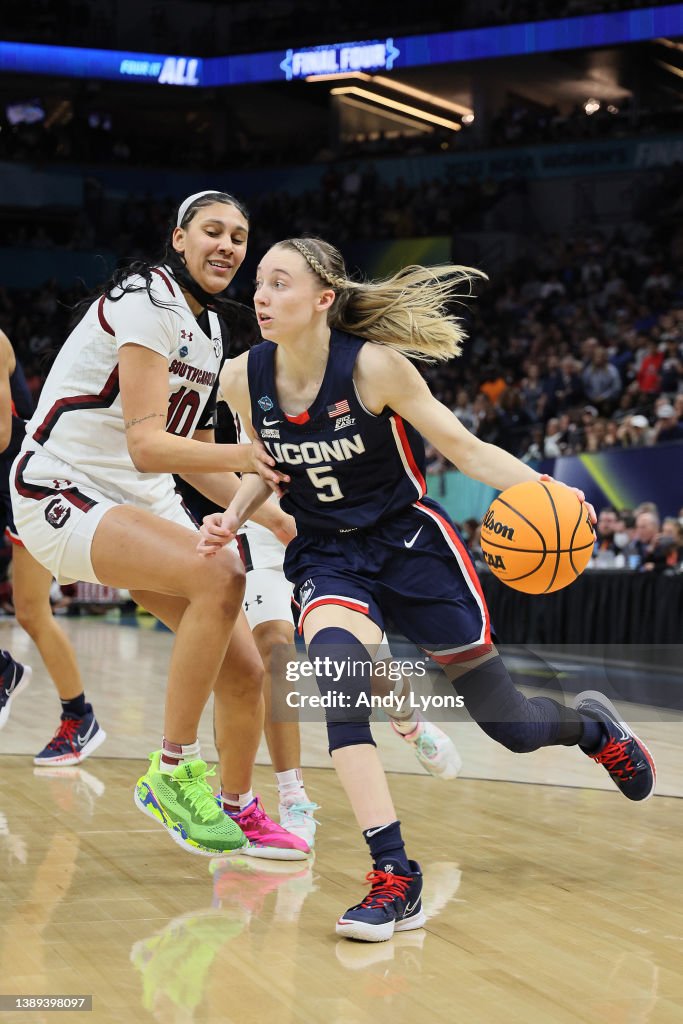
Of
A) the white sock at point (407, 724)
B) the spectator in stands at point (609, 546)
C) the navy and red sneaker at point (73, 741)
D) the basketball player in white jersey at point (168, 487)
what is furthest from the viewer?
the spectator in stands at point (609, 546)

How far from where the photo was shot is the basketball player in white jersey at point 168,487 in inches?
150

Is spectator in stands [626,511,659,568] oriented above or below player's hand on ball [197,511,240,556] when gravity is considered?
below

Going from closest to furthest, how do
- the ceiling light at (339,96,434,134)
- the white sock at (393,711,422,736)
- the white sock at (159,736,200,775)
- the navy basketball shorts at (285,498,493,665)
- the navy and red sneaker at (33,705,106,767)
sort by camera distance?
the navy basketball shorts at (285,498,493,665)
the white sock at (159,736,200,775)
the white sock at (393,711,422,736)
the navy and red sneaker at (33,705,106,767)
the ceiling light at (339,96,434,134)

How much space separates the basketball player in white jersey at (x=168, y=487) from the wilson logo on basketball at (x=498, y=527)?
2.23ft

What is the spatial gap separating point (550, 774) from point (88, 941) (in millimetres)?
3069

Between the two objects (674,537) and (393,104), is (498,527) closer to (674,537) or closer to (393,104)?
(674,537)

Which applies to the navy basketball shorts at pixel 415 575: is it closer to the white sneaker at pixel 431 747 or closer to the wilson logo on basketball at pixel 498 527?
the wilson logo on basketball at pixel 498 527

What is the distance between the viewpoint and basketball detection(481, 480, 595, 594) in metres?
3.59

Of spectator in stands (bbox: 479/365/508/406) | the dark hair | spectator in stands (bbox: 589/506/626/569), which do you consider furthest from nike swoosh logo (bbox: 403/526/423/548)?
spectator in stands (bbox: 479/365/508/406)

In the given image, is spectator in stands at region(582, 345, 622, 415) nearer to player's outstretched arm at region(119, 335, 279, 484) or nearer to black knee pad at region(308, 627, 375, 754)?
player's outstretched arm at region(119, 335, 279, 484)

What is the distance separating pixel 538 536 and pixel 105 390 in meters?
1.50

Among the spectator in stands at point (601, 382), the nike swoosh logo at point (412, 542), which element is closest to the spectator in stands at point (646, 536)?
the spectator in stands at point (601, 382)

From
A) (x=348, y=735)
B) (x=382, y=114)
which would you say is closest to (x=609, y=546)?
(x=348, y=735)

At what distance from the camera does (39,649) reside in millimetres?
5902
